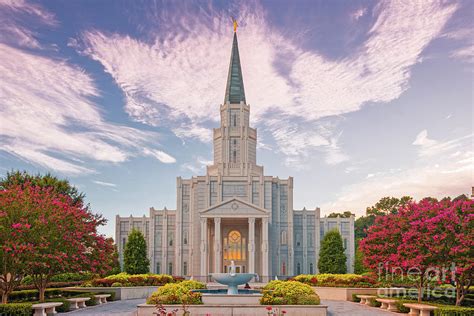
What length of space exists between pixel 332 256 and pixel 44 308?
4041 centimetres

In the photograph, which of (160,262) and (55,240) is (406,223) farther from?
(160,262)

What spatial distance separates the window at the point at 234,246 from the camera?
6588 centimetres

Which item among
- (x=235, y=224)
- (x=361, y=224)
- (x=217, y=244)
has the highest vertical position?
(x=235, y=224)

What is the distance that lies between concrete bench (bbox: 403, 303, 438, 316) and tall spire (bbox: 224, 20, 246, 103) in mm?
52052

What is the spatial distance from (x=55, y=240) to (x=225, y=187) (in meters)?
42.5

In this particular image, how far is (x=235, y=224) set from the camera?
65688mm

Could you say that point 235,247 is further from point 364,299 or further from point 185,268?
point 364,299

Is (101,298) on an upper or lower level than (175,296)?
lower

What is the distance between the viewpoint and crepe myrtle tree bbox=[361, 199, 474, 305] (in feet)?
79.5

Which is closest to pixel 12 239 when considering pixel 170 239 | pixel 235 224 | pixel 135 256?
pixel 135 256

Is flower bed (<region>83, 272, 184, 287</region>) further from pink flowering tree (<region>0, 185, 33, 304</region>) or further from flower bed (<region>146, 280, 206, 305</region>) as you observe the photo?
flower bed (<region>146, 280, 206, 305</region>)

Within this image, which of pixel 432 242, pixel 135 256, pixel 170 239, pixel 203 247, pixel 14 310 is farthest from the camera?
pixel 170 239

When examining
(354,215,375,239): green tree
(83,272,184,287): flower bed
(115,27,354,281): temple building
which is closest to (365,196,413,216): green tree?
(354,215,375,239): green tree

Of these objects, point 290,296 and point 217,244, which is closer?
point 290,296
